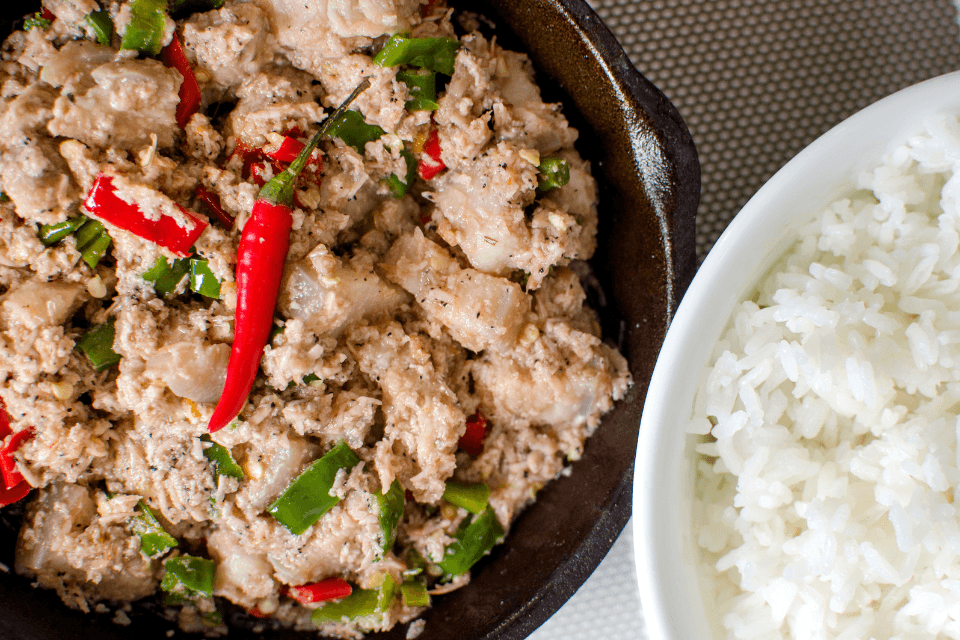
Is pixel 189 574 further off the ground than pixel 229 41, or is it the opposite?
pixel 229 41

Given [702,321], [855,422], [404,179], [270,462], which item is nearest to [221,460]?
[270,462]

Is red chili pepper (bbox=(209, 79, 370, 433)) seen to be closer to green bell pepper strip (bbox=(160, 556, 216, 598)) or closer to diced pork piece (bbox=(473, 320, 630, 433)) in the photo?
green bell pepper strip (bbox=(160, 556, 216, 598))

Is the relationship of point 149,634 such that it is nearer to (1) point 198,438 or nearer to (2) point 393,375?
(1) point 198,438

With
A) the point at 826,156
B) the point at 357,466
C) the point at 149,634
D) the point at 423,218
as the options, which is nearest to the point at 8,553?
the point at 149,634

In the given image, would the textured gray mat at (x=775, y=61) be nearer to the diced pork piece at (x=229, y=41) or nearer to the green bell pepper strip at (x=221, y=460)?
the diced pork piece at (x=229, y=41)

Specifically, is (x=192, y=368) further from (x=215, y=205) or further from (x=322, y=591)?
(x=322, y=591)
